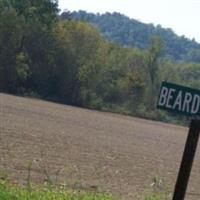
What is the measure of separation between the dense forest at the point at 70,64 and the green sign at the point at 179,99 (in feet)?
299

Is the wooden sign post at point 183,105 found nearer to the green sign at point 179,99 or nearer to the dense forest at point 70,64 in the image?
the green sign at point 179,99

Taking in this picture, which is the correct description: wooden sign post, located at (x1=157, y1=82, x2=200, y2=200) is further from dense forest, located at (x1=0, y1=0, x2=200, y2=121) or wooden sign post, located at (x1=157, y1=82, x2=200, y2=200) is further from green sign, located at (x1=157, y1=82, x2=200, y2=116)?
dense forest, located at (x1=0, y1=0, x2=200, y2=121)

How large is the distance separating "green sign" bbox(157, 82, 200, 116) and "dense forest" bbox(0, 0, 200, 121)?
299ft

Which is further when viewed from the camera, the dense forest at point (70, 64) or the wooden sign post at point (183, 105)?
the dense forest at point (70, 64)

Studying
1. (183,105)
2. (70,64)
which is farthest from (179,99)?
(70,64)

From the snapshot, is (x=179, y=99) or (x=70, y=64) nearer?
(x=179, y=99)

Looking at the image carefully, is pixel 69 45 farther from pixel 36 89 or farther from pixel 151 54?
pixel 151 54

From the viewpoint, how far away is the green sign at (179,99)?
6.05m

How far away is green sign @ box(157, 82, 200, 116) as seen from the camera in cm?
605

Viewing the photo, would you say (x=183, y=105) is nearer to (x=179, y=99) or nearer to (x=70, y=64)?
(x=179, y=99)

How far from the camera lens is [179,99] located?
6.07 m

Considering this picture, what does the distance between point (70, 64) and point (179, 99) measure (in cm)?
9902

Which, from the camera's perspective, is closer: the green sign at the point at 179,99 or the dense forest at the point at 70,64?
the green sign at the point at 179,99

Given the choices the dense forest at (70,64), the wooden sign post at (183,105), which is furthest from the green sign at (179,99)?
the dense forest at (70,64)
